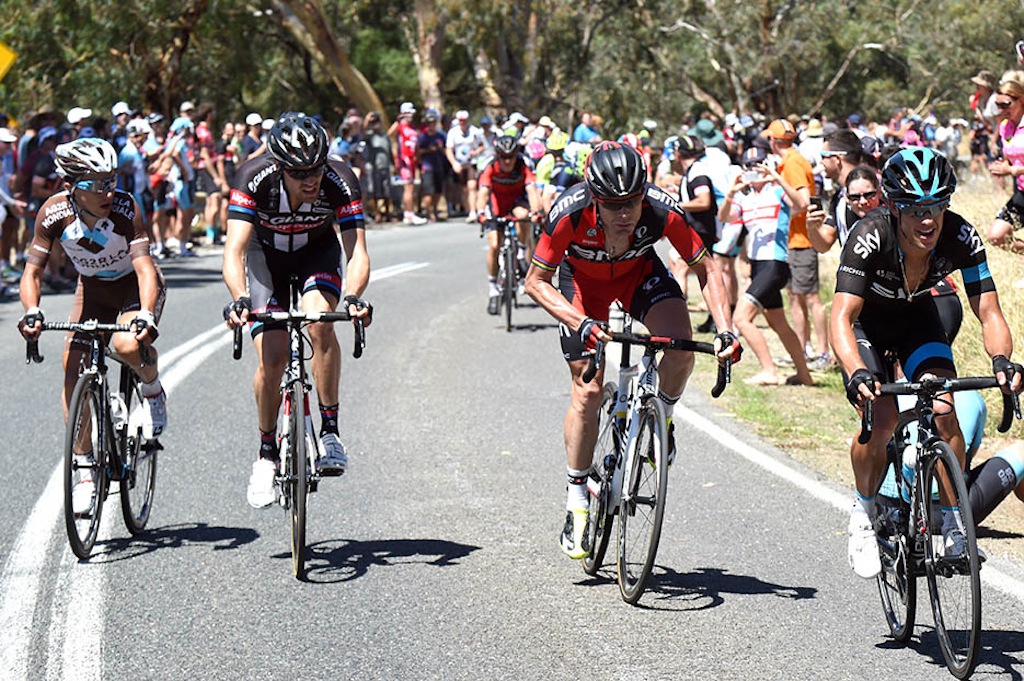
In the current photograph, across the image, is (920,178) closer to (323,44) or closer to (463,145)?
(463,145)

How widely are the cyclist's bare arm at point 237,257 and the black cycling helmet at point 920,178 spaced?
3031 mm

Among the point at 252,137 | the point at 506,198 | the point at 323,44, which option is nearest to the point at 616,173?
the point at 506,198

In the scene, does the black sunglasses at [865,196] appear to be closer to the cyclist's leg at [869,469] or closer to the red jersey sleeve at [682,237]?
the red jersey sleeve at [682,237]

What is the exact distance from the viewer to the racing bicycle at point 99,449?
741 centimetres

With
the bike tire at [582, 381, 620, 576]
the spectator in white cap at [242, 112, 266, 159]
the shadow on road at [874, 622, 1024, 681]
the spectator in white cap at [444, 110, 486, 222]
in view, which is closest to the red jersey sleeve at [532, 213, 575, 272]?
the bike tire at [582, 381, 620, 576]

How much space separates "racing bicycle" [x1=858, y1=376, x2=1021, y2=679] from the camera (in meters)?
5.46

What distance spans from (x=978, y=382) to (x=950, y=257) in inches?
31.6

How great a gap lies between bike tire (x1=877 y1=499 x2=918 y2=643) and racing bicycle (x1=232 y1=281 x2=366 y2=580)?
2480mm

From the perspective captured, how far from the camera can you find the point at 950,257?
20.1 ft

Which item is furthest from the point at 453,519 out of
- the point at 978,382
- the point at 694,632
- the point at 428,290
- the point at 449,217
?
the point at 449,217

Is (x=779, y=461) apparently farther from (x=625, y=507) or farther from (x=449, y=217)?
(x=449, y=217)

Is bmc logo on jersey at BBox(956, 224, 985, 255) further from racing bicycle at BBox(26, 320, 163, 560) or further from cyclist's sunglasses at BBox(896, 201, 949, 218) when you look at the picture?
racing bicycle at BBox(26, 320, 163, 560)

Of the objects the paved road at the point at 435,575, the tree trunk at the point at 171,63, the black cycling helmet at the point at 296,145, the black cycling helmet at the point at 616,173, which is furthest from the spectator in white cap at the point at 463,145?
the black cycling helmet at the point at 616,173

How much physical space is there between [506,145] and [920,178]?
1117 centimetres
